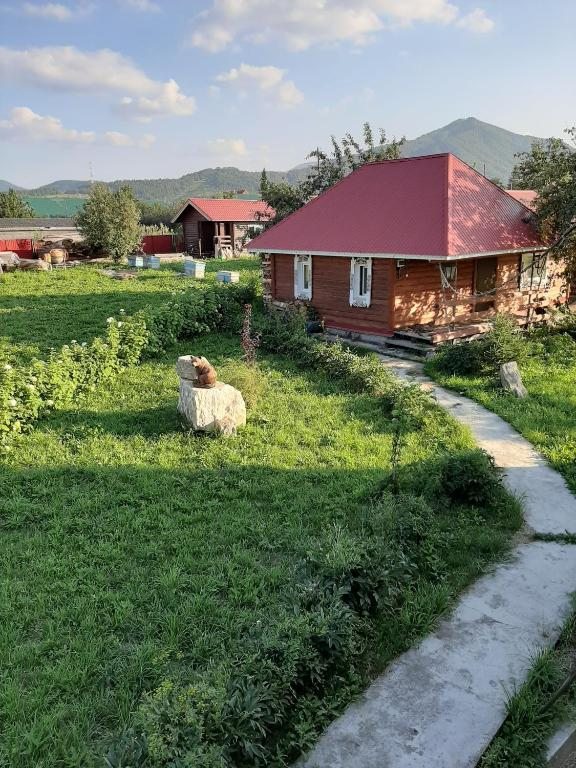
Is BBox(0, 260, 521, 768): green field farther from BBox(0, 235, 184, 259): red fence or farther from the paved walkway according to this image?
BBox(0, 235, 184, 259): red fence

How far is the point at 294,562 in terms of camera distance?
5.86 metres

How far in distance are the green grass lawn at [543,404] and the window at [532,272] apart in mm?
4871

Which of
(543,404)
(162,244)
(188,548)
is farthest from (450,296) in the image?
(162,244)

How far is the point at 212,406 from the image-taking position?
30.1 feet

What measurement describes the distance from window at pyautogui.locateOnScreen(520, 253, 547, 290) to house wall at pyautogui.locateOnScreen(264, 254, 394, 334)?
4.62m

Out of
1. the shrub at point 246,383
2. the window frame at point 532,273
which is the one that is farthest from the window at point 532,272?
the shrub at point 246,383

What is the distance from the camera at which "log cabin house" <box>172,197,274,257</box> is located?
38156 mm

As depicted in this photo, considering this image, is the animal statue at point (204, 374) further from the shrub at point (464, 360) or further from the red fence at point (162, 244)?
the red fence at point (162, 244)

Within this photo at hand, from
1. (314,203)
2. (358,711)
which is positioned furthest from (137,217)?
(358,711)

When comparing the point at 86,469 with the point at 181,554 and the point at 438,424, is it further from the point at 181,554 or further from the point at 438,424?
the point at 438,424

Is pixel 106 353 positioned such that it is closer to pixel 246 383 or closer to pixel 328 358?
pixel 246 383

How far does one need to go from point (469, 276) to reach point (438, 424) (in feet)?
25.4

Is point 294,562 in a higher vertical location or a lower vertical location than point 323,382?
lower

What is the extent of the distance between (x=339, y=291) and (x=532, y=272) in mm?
5767
